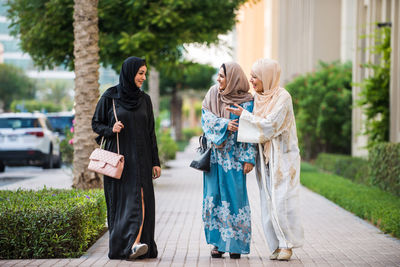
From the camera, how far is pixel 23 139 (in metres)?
18.1

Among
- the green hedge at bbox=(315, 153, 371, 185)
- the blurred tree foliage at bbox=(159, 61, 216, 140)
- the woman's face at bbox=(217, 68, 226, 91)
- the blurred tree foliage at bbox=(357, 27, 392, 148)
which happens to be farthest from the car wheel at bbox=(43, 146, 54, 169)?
the blurred tree foliage at bbox=(159, 61, 216, 140)

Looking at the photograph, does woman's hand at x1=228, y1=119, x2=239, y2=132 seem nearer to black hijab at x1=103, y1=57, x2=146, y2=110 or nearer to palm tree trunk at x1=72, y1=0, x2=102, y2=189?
black hijab at x1=103, y1=57, x2=146, y2=110

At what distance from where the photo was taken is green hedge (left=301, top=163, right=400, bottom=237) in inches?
317

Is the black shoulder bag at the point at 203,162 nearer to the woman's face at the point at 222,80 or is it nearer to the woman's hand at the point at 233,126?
the woman's hand at the point at 233,126

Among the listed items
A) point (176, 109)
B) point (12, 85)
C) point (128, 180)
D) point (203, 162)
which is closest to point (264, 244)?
point (203, 162)

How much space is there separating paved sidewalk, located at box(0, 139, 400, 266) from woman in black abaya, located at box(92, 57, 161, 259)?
22 centimetres

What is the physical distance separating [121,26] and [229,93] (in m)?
7.47

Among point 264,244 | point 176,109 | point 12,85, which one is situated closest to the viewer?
point 264,244

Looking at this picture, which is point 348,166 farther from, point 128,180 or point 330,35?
point 330,35

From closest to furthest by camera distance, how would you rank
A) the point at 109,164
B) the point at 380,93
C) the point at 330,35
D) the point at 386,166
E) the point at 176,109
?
the point at 109,164 → the point at 386,166 → the point at 380,93 → the point at 330,35 → the point at 176,109

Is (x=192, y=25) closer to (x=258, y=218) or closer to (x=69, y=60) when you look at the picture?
(x=69, y=60)

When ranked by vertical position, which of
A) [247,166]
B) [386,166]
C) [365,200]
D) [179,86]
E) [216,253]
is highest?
[179,86]

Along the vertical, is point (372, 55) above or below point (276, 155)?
above

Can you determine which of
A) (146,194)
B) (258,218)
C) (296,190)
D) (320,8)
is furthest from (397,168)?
(320,8)
